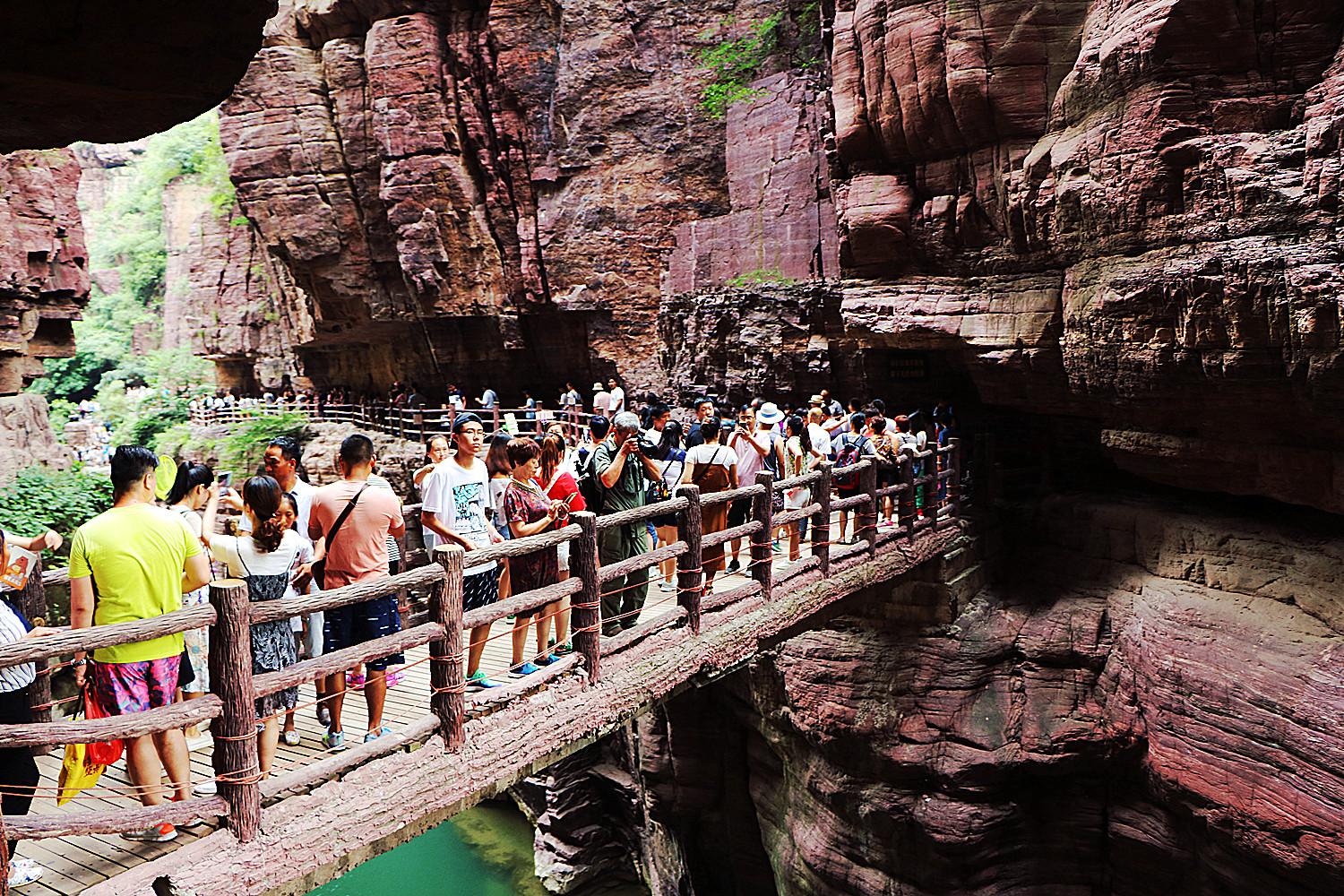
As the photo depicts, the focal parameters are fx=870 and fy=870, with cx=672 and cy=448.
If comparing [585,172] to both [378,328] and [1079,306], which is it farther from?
[1079,306]

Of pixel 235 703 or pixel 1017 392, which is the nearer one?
pixel 235 703

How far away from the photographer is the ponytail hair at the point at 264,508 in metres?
4.41

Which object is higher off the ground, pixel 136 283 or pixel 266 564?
pixel 136 283

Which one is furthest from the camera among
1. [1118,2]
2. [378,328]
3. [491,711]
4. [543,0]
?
[378,328]

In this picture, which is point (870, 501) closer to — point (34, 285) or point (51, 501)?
point (51, 501)

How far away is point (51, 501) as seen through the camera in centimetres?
1316

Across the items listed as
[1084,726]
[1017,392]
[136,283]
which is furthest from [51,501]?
[136,283]

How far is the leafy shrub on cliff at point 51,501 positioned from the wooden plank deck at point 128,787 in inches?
344

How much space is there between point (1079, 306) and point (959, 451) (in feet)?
9.17

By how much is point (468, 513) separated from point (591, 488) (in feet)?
3.92

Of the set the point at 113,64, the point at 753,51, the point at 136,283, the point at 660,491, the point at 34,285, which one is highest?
the point at 753,51

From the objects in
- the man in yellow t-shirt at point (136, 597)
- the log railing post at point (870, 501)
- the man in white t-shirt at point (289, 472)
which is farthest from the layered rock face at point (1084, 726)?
the man in yellow t-shirt at point (136, 597)

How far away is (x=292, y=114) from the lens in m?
20.6

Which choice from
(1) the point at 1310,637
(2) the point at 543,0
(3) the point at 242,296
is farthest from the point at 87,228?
(1) the point at 1310,637
